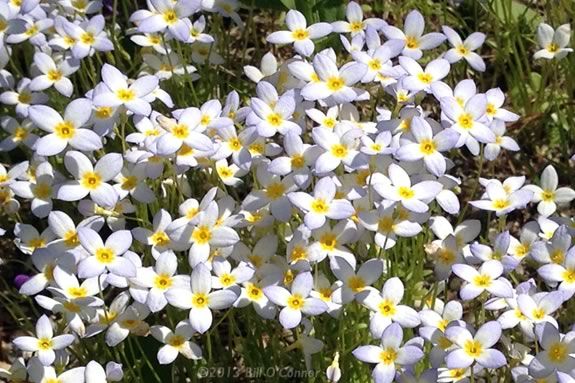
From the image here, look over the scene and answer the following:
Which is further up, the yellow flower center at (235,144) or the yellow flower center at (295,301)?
the yellow flower center at (235,144)

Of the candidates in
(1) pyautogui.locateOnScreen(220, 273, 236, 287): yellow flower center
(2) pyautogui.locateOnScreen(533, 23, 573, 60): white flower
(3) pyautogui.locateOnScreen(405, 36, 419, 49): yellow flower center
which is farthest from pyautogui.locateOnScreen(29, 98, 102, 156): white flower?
(2) pyautogui.locateOnScreen(533, 23, 573, 60): white flower

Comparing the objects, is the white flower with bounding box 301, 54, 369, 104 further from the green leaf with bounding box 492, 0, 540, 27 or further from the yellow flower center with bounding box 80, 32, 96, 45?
the green leaf with bounding box 492, 0, 540, 27

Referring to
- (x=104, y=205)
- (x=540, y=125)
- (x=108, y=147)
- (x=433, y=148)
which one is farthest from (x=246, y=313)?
(x=540, y=125)

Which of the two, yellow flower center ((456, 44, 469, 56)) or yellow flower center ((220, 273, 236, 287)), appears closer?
yellow flower center ((220, 273, 236, 287))

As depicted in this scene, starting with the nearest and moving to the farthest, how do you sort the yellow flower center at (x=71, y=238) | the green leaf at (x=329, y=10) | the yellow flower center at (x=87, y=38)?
the yellow flower center at (x=71, y=238) → the yellow flower center at (x=87, y=38) → the green leaf at (x=329, y=10)

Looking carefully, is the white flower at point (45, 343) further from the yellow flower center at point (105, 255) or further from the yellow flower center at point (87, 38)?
the yellow flower center at point (87, 38)

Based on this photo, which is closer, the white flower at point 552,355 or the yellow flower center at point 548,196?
the white flower at point 552,355

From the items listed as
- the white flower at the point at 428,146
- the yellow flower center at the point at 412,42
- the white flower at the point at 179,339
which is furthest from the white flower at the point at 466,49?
the white flower at the point at 179,339

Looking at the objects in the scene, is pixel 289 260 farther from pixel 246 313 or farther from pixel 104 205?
pixel 104 205
